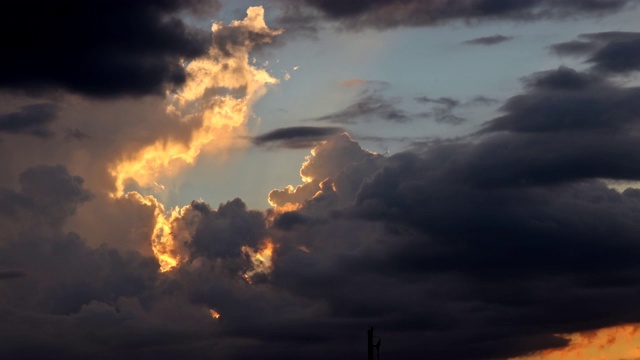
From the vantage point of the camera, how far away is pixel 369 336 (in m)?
100
